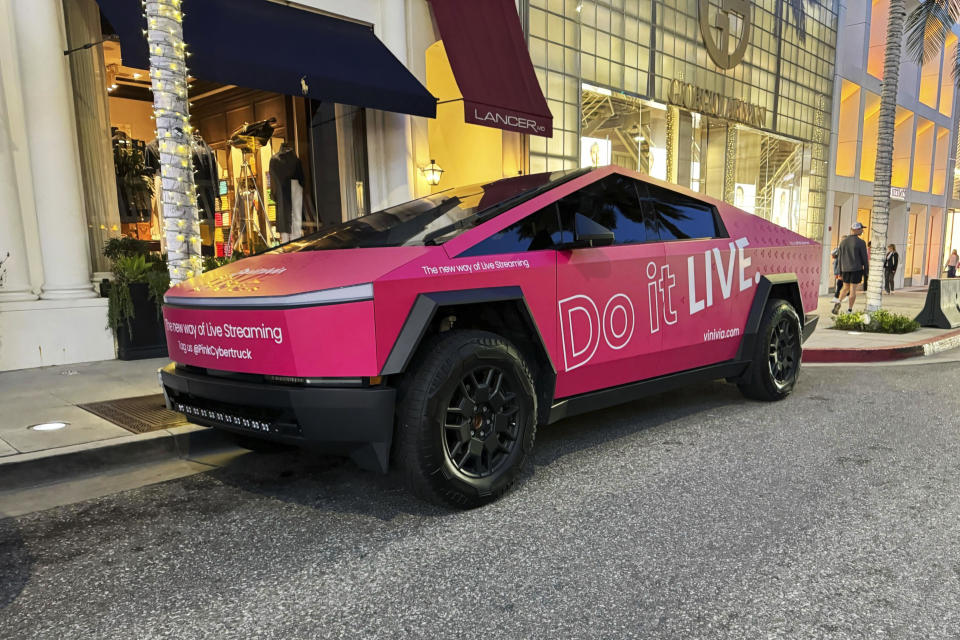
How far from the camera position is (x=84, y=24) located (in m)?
6.97

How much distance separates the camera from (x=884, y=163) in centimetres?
1145

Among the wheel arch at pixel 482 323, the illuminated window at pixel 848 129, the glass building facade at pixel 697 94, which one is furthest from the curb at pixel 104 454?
the illuminated window at pixel 848 129

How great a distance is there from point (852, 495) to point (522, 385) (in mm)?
1873

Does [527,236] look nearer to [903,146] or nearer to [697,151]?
[697,151]

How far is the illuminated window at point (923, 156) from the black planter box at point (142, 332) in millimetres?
31198

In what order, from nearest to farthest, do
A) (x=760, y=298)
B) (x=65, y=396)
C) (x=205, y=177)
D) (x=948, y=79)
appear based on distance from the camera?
(x=760, y=298), (x=65, y=396), (x=205, y=177), (x=948, y=79)

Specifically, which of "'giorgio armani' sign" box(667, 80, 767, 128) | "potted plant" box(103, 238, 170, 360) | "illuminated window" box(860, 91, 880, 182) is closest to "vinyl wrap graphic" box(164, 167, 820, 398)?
"potted plant" box(103, 238, 170, 360)

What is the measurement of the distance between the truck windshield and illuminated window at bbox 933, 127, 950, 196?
107ft

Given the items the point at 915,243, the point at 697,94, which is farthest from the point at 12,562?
the point at 915,243

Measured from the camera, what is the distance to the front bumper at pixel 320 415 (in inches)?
107

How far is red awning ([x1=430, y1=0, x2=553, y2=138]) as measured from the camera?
379 inches

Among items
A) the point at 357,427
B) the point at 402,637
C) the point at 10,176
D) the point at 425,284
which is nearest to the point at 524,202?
the point at 425,284

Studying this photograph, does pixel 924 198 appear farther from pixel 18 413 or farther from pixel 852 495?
pixel 18 413

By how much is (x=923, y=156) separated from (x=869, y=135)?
6458 millimetres
